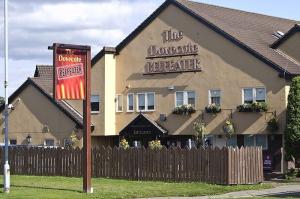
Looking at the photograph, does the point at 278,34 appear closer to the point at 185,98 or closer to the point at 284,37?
the point at 284,37

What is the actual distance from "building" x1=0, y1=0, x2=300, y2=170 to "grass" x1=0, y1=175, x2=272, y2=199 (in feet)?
32.6

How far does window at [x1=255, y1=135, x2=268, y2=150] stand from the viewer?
121 ft

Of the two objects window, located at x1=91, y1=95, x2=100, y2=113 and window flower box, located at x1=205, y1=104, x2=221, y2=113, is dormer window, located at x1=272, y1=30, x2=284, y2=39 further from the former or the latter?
window, located at x1=91, y1=95, x2=100, y2=113

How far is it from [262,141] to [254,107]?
205cm

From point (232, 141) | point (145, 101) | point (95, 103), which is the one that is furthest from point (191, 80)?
point (95, 103)

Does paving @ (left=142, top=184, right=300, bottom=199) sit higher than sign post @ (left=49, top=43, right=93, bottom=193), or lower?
lower

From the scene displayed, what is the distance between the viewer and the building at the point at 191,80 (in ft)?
120

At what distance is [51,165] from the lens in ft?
112

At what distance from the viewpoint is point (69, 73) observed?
81.5 ft

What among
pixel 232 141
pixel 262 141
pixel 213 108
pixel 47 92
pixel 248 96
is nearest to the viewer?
pixel 262 141

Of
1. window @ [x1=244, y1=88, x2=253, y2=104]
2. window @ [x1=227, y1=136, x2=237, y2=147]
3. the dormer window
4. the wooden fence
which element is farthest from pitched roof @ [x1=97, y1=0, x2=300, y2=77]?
the wooden fence

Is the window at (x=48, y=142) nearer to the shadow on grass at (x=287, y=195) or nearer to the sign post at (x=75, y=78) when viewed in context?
the sign post at (x=75, y=78)

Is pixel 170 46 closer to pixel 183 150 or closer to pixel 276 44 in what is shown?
pixel 276 44

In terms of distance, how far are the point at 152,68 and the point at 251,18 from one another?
800cm
